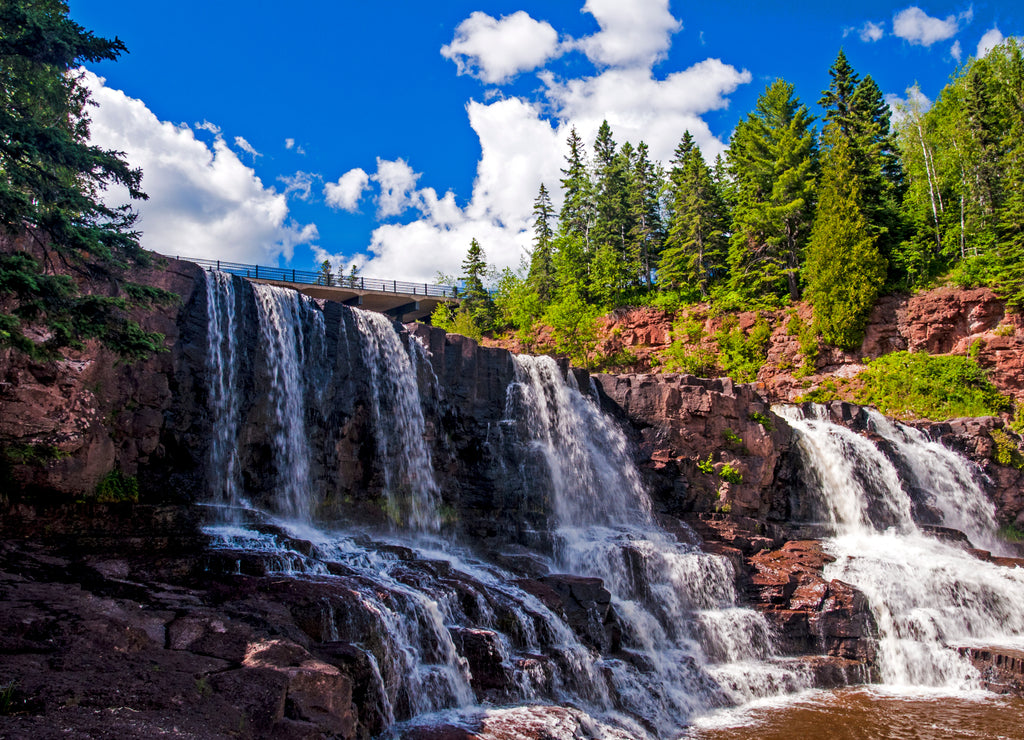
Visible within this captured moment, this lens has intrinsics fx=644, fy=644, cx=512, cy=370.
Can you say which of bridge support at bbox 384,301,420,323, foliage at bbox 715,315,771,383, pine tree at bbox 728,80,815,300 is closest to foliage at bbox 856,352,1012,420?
foliage at bbox 715,315,771,383

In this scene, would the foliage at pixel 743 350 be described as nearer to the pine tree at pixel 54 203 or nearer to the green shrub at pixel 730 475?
the green shrub at pixel 730 475

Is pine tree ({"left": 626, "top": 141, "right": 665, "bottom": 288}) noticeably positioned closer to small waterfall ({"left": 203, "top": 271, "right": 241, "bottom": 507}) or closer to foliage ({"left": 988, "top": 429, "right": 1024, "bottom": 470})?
foliage ({"left": 988, "top": 429, "right": 1024, "bottom": 470})

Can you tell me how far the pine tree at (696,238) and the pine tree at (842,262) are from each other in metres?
7.21

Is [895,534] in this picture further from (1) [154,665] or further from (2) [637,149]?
(2) [637,149]

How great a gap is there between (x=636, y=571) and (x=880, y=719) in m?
6.06

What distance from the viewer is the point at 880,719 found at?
12.0 metres

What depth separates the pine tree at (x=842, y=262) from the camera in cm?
3450

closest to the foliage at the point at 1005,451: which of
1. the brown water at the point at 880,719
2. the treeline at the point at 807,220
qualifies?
the treeline at the point at 807,220

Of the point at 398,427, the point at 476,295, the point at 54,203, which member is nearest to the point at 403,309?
the point at 476,295

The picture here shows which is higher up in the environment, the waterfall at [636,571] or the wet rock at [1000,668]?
the waterfall at [636,571]

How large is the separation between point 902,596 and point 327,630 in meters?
15.6

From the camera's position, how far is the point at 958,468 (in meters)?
25.9

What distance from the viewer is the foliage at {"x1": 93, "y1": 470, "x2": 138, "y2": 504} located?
12516 millimetres

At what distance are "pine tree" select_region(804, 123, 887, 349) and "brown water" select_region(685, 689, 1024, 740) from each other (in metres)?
24.1
